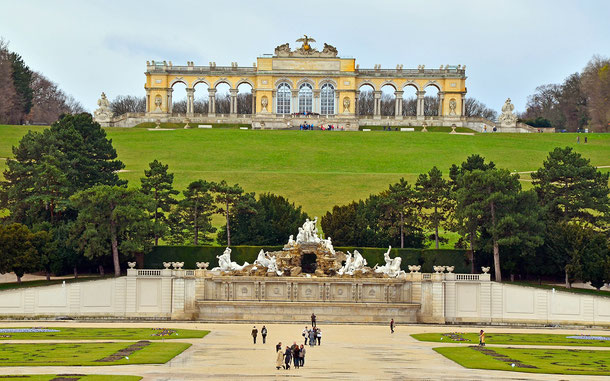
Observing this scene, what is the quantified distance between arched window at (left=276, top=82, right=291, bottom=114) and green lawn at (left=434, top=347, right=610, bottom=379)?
86.3 metres

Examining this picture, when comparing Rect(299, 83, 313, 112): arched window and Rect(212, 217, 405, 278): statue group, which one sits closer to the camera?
Rect(212, 217, 405, 278): statue group

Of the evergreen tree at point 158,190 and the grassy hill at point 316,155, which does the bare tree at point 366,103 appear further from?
the evergreen tree at point 158,190

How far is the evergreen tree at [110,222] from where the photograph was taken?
60719 millimetres

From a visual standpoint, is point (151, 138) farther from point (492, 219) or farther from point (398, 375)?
point (398, 375)

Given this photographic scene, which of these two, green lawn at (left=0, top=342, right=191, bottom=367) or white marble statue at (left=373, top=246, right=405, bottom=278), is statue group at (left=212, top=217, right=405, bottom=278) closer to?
white marble statue at (left=373, top=246, right=405, bottom=278)

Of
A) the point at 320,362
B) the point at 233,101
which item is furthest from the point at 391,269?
the point at 233,101

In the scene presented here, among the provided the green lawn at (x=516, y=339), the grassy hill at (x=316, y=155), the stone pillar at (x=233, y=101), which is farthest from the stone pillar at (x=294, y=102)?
the green lawn at (x=516, y=339)

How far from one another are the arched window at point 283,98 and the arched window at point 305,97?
1.63m

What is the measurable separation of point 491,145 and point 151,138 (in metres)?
35.4

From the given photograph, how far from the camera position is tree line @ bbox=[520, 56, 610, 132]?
12206 centimetres

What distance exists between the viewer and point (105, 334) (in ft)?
152

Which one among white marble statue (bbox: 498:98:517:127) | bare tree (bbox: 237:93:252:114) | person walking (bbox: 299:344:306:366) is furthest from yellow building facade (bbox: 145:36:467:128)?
person walking (bbox: 299:344:306:366)

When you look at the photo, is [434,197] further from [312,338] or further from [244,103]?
[244,103]

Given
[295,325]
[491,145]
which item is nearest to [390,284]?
[295,325]
